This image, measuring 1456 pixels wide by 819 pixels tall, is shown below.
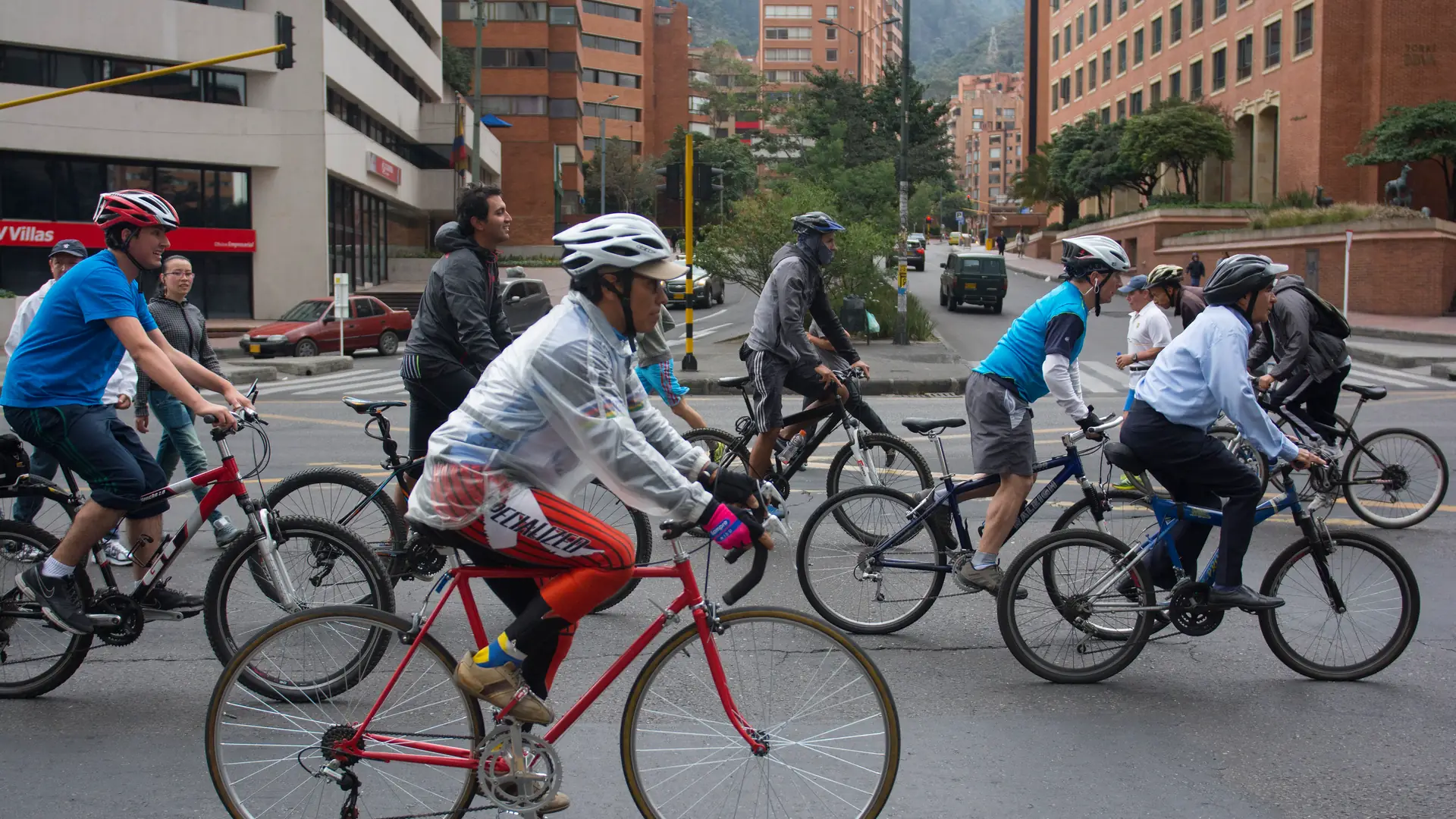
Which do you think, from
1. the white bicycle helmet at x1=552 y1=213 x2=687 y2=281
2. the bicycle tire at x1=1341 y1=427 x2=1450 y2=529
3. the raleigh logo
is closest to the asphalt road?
the white bicycle helmet at x1=552 y1=213 x2=687 y2=281

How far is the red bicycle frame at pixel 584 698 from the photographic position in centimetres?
344

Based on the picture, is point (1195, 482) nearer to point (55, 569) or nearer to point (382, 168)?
point (55, 569)

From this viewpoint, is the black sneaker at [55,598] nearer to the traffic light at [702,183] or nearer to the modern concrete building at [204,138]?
the traffic light at [702,183]

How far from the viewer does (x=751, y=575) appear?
3.34m

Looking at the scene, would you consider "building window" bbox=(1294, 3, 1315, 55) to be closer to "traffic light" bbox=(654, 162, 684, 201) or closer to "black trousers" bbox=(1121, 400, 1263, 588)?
"traffic light" bbox=(654, 162, 684, 201)

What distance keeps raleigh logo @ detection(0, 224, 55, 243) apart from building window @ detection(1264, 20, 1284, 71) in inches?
1718

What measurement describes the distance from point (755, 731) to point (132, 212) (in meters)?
3.36

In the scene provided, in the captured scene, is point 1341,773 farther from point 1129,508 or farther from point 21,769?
point 21,769

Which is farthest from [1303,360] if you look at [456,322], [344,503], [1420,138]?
[1420,138]

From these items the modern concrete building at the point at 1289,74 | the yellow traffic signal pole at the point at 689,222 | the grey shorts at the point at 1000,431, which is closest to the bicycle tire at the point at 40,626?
the grey shorts at the point at 1000,431

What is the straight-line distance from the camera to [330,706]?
139 inches

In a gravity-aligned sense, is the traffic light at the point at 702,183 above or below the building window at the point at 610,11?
below

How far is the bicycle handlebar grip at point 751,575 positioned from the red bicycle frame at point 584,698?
0.27ft

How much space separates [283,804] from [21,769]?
140 cm
